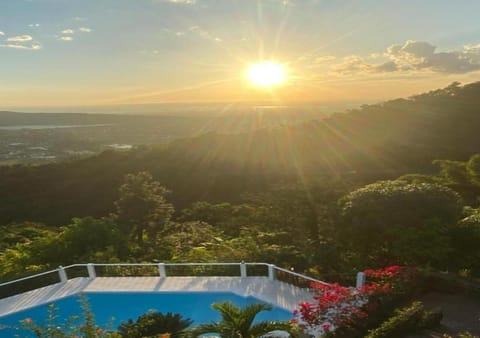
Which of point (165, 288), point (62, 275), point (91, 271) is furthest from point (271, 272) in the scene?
point (62, 275)

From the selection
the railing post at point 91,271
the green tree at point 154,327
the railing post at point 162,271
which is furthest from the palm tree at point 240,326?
the railing post at point 91,271

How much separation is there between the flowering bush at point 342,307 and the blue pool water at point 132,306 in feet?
8.31

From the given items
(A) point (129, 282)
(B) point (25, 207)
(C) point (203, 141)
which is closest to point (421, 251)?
(A) point (129, 282)

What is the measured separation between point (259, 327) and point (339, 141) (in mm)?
53790

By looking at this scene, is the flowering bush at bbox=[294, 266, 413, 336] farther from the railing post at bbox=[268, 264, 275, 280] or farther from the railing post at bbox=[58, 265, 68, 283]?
the railing post at bbox=[58, 265, 68, 283]

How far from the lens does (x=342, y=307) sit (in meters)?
7.79

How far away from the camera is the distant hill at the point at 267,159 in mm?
44906

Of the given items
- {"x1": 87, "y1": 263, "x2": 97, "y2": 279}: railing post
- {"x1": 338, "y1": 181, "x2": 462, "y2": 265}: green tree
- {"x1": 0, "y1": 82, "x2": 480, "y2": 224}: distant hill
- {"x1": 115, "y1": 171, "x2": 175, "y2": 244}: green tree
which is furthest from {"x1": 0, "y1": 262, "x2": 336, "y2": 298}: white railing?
{"x1": 0, "y1": 82, "x2": 480, "y2": 224}: distant hill

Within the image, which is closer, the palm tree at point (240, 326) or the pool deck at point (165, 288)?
the palm tree at point (240, 326)

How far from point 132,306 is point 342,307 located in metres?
6.03

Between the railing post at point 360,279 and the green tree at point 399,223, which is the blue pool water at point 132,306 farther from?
the green tree at point 399,223

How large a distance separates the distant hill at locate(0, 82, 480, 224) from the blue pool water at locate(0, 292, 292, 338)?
95.6 feet

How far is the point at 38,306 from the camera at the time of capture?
10766 mm

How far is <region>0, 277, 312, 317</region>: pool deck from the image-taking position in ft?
33.4
